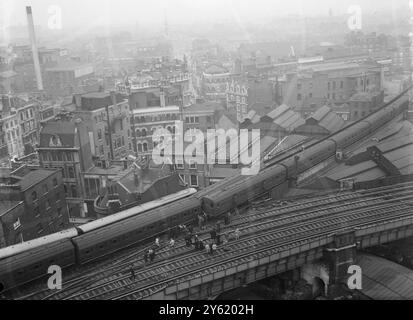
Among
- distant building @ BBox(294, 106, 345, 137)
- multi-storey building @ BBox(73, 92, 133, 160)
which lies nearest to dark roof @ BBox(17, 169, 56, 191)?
multi-storey building @ BBox(73, 92, 133, 160)

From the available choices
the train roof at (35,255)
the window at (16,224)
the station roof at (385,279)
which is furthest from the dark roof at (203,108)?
the train roof at (35,255)

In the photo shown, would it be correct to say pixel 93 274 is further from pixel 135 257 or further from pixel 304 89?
pixel 304 89

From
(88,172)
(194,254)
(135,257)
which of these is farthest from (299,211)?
(88,172)

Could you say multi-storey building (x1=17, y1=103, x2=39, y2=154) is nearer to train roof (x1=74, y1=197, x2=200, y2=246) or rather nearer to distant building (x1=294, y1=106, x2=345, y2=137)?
distant building (x1=294, y1=106, x2=345, y2=137)

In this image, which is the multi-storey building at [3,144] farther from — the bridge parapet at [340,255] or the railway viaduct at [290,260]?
the bridge parapet at [340,255]

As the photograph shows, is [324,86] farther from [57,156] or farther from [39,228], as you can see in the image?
[39,228]

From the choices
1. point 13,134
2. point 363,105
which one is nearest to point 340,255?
point 363,105
